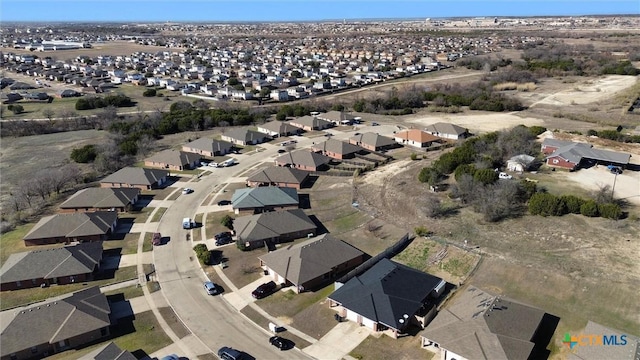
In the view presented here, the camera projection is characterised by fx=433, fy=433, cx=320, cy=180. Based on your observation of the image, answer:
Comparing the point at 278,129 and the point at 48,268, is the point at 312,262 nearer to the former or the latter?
the point at 48,268

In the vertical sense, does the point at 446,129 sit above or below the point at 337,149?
above

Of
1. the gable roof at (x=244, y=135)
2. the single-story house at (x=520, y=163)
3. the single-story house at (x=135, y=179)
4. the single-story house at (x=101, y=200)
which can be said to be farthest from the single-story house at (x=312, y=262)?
the gable roof at (x=244, y=135)

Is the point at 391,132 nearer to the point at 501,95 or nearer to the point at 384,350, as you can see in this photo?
the point at 501,95

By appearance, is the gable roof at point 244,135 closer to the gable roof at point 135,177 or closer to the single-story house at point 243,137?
the single-story house at point 243,137

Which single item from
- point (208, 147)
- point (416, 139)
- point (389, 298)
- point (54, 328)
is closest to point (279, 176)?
point (208, 147)

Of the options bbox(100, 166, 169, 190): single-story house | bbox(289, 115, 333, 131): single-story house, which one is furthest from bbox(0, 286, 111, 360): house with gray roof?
bbox(289, 115, 333, 131): single-story house

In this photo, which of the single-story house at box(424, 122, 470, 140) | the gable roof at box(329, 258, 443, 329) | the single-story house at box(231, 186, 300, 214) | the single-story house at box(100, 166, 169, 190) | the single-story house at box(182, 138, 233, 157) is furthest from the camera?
the single-story house at box(424, 122, 470, 140)

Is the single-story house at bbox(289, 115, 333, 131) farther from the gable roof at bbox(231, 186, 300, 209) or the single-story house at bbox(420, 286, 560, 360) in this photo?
the single-story house at bbox(420, 286, 560, 360)
